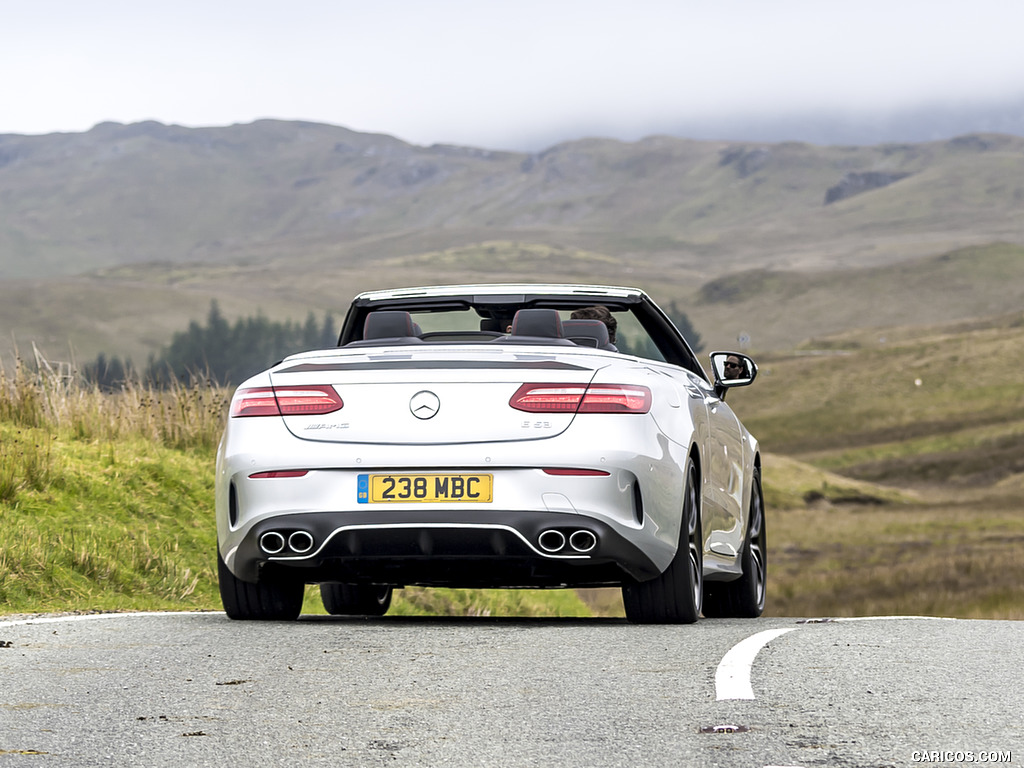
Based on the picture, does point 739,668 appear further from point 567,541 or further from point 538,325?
point 538,325

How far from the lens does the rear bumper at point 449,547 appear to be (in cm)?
692

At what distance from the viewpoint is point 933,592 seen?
99.8ft

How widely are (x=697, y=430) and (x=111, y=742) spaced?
13.2 ft

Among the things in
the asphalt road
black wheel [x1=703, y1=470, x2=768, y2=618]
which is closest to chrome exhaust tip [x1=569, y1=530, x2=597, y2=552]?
the asphalt road

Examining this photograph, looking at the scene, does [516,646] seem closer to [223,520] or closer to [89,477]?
[223,520]

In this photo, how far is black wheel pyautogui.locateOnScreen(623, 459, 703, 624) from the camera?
24.5 ft

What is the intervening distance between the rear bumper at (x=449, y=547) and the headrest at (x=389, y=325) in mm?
1438

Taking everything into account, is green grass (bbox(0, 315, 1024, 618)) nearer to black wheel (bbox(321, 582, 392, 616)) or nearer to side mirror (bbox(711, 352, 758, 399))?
black wheel (bbox(321, 582, 392, 616))

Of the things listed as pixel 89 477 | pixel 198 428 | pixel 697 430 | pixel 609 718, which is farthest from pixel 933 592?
pixel 609 718

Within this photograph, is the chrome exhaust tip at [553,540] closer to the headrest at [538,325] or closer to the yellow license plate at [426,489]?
the yellow license plate at [426,489]

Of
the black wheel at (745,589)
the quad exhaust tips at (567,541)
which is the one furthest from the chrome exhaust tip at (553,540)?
the black wheel at (745,589)

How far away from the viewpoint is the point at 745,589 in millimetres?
9633

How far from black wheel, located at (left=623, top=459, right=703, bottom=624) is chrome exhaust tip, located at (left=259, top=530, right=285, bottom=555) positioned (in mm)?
1720

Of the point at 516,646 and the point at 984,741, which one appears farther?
the point at 516,646
